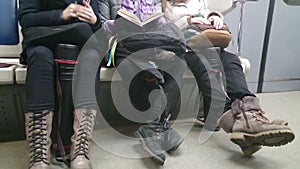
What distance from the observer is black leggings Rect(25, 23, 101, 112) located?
1.10 m

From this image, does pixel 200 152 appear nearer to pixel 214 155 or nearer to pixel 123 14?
pixel 214 155

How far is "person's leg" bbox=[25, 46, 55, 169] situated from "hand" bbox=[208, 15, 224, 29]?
2.51 ft

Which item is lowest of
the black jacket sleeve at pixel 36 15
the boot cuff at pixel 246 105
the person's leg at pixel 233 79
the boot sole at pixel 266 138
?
the boot sole at pixel 266 138

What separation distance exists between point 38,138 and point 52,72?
0.78 ft

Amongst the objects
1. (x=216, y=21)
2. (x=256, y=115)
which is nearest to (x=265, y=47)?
(x=216, y=21)

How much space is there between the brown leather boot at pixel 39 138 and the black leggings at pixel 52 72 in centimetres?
3

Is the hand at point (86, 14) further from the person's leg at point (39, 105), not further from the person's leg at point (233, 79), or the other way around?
the person's leg at point (233, 79)

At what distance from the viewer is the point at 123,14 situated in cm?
128

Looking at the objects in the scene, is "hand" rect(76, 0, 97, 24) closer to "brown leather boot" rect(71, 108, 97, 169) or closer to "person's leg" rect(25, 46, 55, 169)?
"person's leg" rect(25, 46, 55, 169)

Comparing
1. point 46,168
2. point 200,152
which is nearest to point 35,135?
point 46,168

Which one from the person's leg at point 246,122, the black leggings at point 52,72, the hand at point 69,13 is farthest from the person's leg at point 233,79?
the hand at point 69,13

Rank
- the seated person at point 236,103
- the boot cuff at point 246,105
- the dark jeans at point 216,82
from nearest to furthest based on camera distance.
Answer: the seated person at point 236,103, the boot cuff at point 246,105, the dark jeans at point 216,82

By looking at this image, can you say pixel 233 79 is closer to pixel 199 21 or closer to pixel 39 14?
pixel 199 21

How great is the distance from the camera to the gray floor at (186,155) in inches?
49.4
